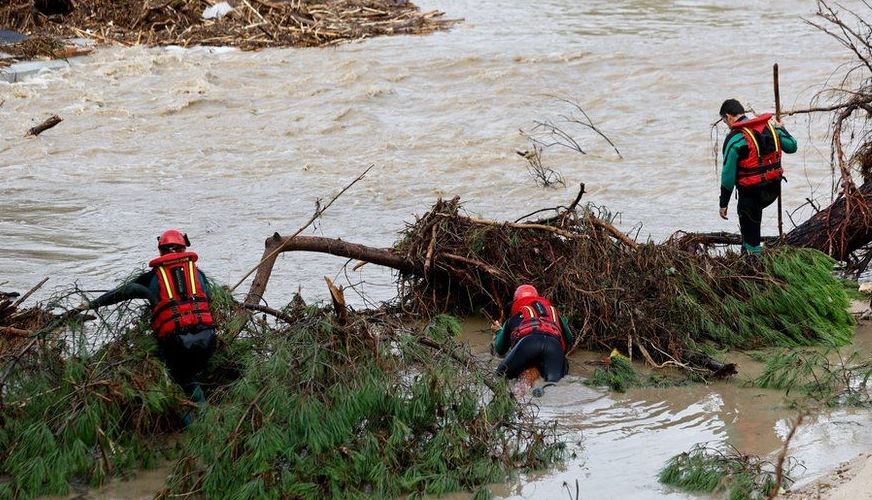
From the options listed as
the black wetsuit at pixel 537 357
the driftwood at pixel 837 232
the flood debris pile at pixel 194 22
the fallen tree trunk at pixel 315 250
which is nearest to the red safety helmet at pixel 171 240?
the fallen tree trunk at pixel 315 250

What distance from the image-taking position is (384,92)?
23.5 m

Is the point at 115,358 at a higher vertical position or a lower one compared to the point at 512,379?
higher

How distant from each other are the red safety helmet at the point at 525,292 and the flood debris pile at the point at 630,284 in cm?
50

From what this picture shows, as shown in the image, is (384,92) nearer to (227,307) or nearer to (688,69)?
(688,69)

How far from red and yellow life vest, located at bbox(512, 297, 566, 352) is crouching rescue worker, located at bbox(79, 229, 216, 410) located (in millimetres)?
2468

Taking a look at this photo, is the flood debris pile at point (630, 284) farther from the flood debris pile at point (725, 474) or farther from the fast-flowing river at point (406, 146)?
the flood debris pile at point (725, 474)

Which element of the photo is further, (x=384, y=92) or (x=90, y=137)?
(x=384, y=92)

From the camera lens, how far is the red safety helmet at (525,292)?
9.40 m

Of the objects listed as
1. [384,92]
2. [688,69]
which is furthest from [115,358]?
[688,69]

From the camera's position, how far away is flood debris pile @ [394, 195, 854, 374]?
384 inches

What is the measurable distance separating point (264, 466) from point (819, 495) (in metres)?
3.20

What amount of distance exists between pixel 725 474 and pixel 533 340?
2374 mm

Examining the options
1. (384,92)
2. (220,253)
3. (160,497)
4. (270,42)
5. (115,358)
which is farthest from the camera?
(270,42)

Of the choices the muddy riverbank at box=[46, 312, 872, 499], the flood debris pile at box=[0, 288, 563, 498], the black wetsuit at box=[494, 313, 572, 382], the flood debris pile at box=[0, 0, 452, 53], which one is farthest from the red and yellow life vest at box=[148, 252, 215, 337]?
the flood debris pile at box=[0, 0, 452, 53]
